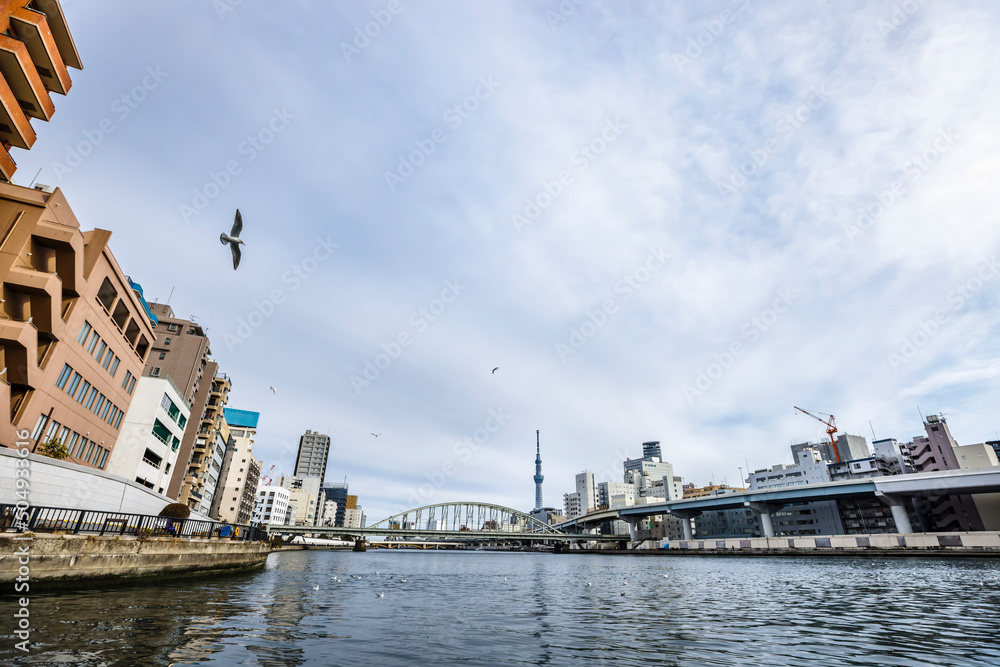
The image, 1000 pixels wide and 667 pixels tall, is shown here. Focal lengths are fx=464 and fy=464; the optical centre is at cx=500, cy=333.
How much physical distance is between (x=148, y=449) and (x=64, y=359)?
2216 cm

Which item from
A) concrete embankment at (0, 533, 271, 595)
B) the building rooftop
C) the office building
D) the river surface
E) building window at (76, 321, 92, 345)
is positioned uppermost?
the building rooftop

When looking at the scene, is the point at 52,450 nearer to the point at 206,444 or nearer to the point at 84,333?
the point at 84,333

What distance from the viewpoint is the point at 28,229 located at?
1176 inches

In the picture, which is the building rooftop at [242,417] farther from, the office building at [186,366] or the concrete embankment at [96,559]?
the concrete embankment at [96,559]

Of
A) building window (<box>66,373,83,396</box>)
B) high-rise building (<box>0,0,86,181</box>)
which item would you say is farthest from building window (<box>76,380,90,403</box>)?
high-rise building (<box>0,0,86,181</box>)

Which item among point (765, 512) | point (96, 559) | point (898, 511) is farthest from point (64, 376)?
point (765, 512)

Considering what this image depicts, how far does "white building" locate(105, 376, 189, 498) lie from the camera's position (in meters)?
47.6

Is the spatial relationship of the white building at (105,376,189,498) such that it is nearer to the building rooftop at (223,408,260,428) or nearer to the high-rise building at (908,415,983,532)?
the building rooftop at (223,408,260,428)

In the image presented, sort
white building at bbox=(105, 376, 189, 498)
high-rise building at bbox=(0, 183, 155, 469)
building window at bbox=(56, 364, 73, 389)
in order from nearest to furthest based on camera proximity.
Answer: high-rise building at bbox=(0, 183, 155, 469)
building window at bbox=(56, 364, 73, 389)
white building at bbox=(105, 376, 189, 498)

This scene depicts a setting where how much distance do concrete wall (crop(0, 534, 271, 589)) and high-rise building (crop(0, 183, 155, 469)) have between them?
12811mm

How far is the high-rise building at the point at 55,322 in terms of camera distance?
28891mm

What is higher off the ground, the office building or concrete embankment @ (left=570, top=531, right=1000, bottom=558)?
the office building

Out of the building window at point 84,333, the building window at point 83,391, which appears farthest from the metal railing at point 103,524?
the building window at point 84,333

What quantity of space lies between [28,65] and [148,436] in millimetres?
36102
